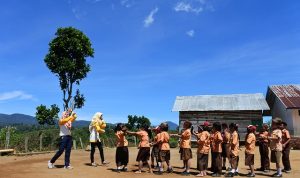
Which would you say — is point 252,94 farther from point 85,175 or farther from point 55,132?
point 85,175

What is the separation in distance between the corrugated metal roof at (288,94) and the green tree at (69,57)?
1613 centimetres

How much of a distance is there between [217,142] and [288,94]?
19.5m

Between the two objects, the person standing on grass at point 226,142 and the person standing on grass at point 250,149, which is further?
the person standing on grass at point 226,142

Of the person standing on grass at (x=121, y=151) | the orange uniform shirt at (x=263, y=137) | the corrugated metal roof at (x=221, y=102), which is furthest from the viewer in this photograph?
the corrugated metal roof at (x=221, y=102)

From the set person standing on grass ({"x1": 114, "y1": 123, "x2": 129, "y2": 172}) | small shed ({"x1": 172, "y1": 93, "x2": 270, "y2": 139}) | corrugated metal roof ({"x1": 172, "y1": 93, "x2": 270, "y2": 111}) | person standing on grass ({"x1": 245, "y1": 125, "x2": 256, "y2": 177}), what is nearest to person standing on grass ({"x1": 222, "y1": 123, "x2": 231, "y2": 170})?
person standing on grass ({"x1": 245, "y1": 125, "x2": 256, "y2": 177})

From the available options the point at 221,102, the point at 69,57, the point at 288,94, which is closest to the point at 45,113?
the point at 69,57

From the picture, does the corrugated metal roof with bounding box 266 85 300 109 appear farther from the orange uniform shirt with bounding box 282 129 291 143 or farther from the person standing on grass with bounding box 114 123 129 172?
the person standing on grass with bounding box 114 123 129 172

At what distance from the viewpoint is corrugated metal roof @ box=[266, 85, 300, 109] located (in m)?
26.4

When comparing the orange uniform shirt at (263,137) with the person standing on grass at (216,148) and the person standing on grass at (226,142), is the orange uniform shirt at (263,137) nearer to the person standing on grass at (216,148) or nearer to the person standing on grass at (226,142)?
the person standing on grass at (226,142)

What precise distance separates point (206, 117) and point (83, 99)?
1099 cm

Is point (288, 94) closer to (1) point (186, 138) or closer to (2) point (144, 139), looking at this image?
(1) point (186, 138)

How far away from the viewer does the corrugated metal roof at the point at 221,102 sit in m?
29.8

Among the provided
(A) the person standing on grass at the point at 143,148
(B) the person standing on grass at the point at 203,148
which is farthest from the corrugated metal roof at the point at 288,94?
(A) the person standing on grass at the point at 143,148

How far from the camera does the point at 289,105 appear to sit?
26.2 meters
